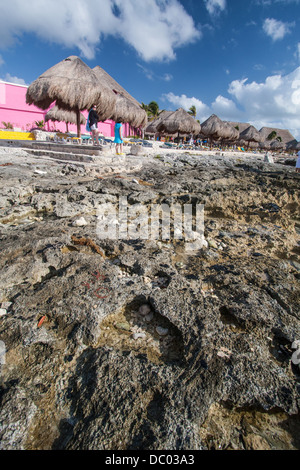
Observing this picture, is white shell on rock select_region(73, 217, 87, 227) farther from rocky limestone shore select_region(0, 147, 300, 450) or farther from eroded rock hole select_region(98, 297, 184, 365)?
eroded rock hole select_region(98, 297, 184, 365)

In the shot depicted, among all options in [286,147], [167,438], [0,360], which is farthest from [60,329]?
[286,147]

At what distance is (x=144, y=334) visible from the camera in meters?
1.40

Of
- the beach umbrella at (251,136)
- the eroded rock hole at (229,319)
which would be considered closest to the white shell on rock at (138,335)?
the eroded rock hole at (229,319)

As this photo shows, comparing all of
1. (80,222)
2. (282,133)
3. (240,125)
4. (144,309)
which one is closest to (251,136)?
(240,125)

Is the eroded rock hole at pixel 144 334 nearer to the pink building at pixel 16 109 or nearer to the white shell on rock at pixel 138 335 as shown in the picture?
the white shell on rock at pixel 138 335

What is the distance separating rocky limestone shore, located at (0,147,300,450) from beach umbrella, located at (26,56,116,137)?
8242 mm

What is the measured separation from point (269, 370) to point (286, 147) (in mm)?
48509

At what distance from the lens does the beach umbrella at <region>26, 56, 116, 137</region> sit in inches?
340

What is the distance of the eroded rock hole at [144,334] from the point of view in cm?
127

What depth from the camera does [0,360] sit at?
114 centimetres

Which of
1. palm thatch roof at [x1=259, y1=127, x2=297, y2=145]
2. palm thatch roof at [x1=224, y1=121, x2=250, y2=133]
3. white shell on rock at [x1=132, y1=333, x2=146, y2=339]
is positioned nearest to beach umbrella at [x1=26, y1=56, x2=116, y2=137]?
white shell on rock at [x1=132, y1=333, x2=146, y2=339]

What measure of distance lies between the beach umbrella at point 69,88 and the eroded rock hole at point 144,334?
9.65 m

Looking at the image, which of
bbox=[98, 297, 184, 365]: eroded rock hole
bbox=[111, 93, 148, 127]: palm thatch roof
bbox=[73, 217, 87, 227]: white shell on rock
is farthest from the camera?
bbox=[111, 93, 148, 127]: palm thatch roof
